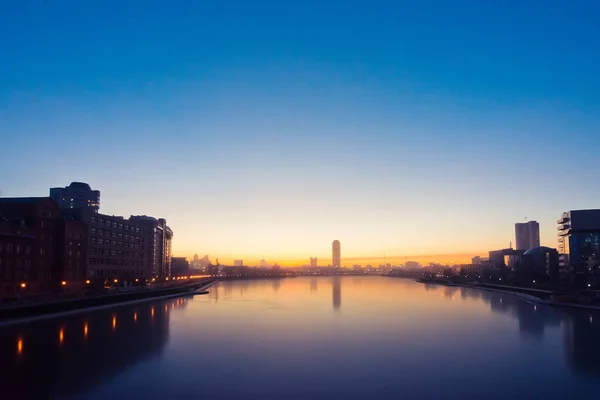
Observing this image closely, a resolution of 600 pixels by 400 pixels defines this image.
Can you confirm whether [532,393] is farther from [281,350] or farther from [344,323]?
[344,323]

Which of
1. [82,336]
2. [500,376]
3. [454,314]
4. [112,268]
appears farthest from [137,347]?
[112,268]

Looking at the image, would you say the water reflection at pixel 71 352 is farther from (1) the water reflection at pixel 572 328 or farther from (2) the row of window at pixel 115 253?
(2) the row of window at pixel 115 253

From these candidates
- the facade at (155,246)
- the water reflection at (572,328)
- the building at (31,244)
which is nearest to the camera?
the water reflection at (572,328)

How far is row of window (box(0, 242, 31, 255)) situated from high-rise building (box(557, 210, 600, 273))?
124 metres

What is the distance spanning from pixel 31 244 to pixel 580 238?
131024mm

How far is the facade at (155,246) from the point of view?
13238 centimetres

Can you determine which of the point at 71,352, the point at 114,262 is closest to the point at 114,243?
the point at 114,262

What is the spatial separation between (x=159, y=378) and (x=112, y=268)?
3322 inches

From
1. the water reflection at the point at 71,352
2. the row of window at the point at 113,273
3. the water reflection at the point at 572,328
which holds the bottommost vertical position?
the water reflection at the point at 572,328

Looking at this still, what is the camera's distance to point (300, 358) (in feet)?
102

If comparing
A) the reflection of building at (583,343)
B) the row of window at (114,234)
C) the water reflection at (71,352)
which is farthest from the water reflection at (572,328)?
the row of window at (114,234)

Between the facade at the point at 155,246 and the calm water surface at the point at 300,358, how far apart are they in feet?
263

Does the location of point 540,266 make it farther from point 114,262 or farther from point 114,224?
point 114,224

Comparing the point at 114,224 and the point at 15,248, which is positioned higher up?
the point at 114,224
